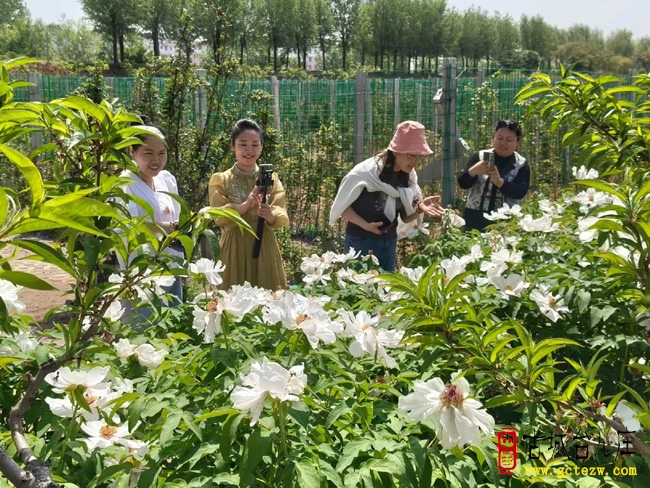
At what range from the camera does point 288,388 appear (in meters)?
1.26

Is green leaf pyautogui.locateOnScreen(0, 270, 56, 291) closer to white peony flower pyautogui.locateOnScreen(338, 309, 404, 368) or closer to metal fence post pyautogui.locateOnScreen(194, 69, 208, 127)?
white peony flower pyautogui.locateOnScreen(338, 309, 404, 368)

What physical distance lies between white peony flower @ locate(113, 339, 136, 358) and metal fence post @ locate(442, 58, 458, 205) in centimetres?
583

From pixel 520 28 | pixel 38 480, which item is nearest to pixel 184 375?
pixel 38 480

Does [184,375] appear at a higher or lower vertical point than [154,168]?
lower

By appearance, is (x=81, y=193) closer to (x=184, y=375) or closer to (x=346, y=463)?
(x=346, y=463)

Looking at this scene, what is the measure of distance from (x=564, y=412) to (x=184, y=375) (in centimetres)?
80

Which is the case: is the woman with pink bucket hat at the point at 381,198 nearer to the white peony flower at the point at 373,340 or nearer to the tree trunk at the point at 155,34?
the white peony flower at the point at 373,340

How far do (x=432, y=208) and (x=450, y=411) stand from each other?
9.96 feet

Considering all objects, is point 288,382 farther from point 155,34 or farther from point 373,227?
point 155,34

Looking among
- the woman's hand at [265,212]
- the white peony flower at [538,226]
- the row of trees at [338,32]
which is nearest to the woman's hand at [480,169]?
the woman's hand at [265,212]

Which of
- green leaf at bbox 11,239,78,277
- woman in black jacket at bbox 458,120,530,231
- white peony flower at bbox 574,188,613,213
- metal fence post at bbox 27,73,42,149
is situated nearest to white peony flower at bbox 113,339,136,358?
green leaf at bbox 11,239,78,277

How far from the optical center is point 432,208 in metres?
4.22

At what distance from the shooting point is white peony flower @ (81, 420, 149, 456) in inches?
51.9

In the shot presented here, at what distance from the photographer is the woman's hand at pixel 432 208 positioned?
4.07m
